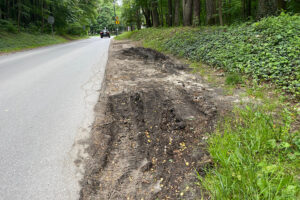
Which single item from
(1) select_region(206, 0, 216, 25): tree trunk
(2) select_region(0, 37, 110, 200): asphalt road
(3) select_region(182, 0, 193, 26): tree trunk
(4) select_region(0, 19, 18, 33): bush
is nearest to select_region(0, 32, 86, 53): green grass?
(4) select_region(0, 19, 18, 33): bush

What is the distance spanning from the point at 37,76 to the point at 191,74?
5003 mm

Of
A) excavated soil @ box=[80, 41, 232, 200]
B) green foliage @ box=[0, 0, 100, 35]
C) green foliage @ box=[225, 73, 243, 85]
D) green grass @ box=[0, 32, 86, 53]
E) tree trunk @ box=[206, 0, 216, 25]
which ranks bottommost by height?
excavated soil @ box=[80, 41, 232, 200]

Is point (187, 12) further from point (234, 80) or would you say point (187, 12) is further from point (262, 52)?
point (234, 80)

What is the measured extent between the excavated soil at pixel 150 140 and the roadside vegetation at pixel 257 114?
0.24m

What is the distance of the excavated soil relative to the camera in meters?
2.15

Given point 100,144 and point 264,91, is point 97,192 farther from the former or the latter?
point 264,91

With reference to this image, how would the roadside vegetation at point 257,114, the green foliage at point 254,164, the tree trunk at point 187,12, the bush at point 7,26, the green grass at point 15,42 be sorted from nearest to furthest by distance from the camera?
the green foliage at point 254,164
the roadside vegetation at point 257,114
the tree trunk at point 187,12
the green grass at point 15,42
the bush at point 7,26

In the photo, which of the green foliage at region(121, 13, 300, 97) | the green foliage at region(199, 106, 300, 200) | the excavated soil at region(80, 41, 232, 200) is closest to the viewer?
the green foliage at region(199, 106, 300, 200)

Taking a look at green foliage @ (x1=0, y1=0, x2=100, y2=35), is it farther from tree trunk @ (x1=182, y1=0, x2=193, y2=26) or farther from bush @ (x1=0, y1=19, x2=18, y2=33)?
tree trunk @ (x1=182, y1=0, x2=193, y2=26)

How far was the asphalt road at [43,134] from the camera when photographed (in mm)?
2184

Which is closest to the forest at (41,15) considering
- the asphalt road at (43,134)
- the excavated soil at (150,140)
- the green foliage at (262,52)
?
the asphalt road at (43,134)

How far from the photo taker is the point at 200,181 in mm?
2152

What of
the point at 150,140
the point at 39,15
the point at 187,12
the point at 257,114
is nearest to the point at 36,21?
the point at 39,15

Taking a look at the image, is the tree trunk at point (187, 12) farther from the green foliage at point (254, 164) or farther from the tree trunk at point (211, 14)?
the green foliage at point (254, 164)
